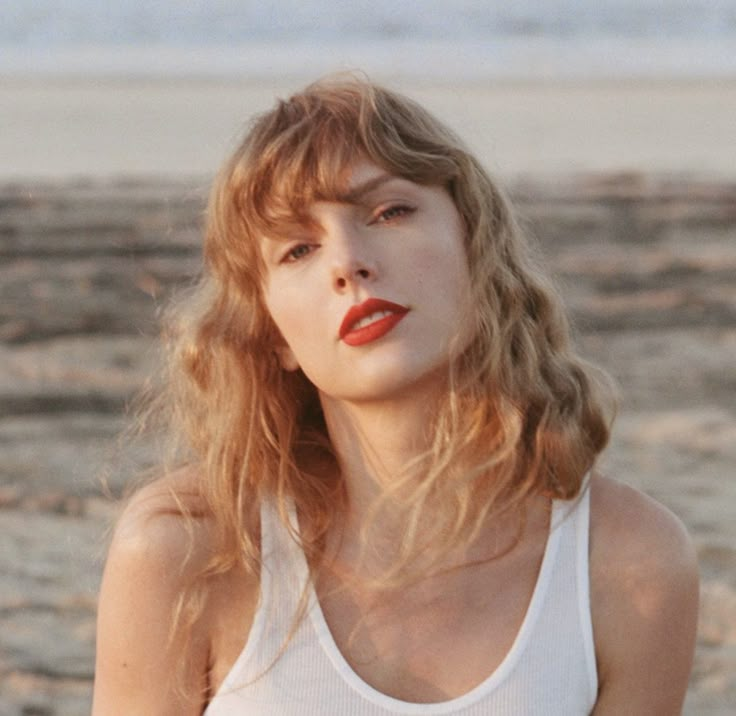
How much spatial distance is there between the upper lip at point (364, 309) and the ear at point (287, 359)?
253mm

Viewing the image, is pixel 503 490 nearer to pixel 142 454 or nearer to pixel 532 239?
pixel 532 239

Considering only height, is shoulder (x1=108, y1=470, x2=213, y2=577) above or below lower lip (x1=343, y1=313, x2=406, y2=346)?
below

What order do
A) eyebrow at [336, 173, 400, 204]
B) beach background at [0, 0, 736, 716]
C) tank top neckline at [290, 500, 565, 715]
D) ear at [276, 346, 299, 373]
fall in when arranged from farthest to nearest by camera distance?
beach background at [0, 0, 736, 716], ear at [276, 346, 299, 373], eyebrow at [336, 173, 400, 204], tank top neckline at [290, 500, 565, 715]

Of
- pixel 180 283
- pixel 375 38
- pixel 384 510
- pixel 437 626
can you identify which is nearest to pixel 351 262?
pixel 384 510

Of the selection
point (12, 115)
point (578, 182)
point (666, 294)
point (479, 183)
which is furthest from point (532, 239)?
point (12, 115)

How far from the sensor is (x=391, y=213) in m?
2.26

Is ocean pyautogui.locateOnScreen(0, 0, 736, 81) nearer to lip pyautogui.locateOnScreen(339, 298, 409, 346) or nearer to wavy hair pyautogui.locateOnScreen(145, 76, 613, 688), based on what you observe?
wavy hair pyautogui.locateOnScreen(145, 76, 613, 688)

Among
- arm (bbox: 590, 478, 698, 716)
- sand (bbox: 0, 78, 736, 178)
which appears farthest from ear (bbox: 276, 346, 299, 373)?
sand (bbox: 0, 78, 736, 178)

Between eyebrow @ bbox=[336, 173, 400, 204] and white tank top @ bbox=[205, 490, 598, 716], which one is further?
eyebrow @ bbox=[336, 173, 400, 204]

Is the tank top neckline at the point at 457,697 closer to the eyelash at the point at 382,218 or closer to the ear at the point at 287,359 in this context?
the ear at the point at 287,359

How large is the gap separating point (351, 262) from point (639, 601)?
70cm

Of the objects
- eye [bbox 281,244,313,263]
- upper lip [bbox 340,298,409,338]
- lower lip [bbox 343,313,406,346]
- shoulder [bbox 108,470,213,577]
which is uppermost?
eye [bbox 281,244,313,263]

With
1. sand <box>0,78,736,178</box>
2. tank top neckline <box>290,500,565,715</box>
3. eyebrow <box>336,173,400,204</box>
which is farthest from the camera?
sand <box>0,78,736,178</box>

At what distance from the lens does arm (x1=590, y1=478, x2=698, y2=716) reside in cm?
225
